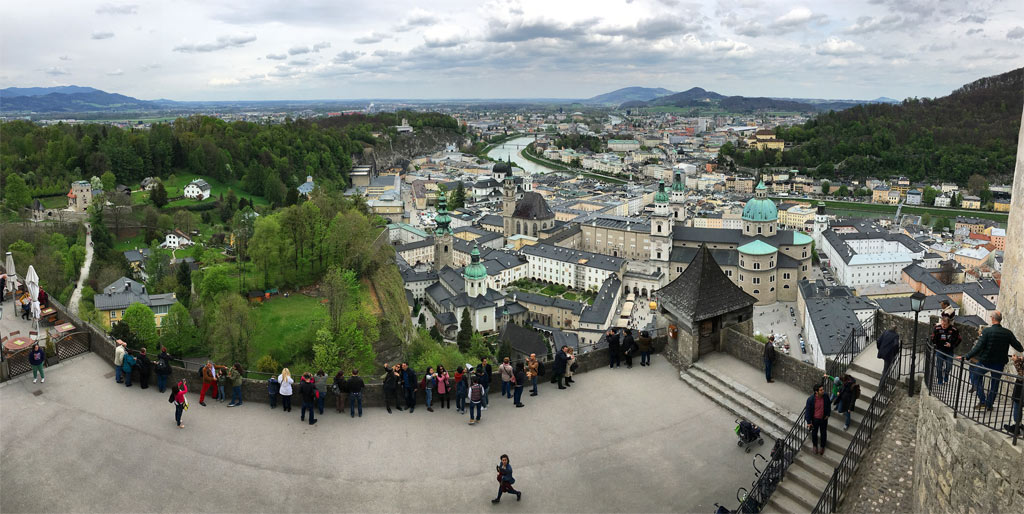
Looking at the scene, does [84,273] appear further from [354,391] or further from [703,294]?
[703,294]

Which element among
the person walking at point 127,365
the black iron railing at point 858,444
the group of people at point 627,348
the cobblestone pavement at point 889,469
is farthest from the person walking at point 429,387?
the cobblestone pavement at point 889,469

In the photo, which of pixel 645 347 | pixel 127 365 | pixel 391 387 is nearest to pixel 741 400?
pixel 645 347

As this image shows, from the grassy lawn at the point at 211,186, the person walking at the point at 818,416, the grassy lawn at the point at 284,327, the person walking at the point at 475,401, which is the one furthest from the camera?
the grassy lawn at the point at 211,186

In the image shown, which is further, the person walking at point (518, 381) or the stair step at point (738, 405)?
the person walking at point (518, 381)

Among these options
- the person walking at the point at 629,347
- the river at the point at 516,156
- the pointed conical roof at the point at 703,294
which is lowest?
the river at the point at 516,156

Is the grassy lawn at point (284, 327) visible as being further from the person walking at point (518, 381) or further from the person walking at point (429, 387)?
the person walking at point (518, 381)

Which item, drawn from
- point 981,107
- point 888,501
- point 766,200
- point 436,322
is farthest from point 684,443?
point 981,107

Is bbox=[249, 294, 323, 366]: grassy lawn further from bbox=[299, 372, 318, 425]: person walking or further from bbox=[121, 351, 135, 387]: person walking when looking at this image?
bbox=[299, 372, 318, 425]: person walking
